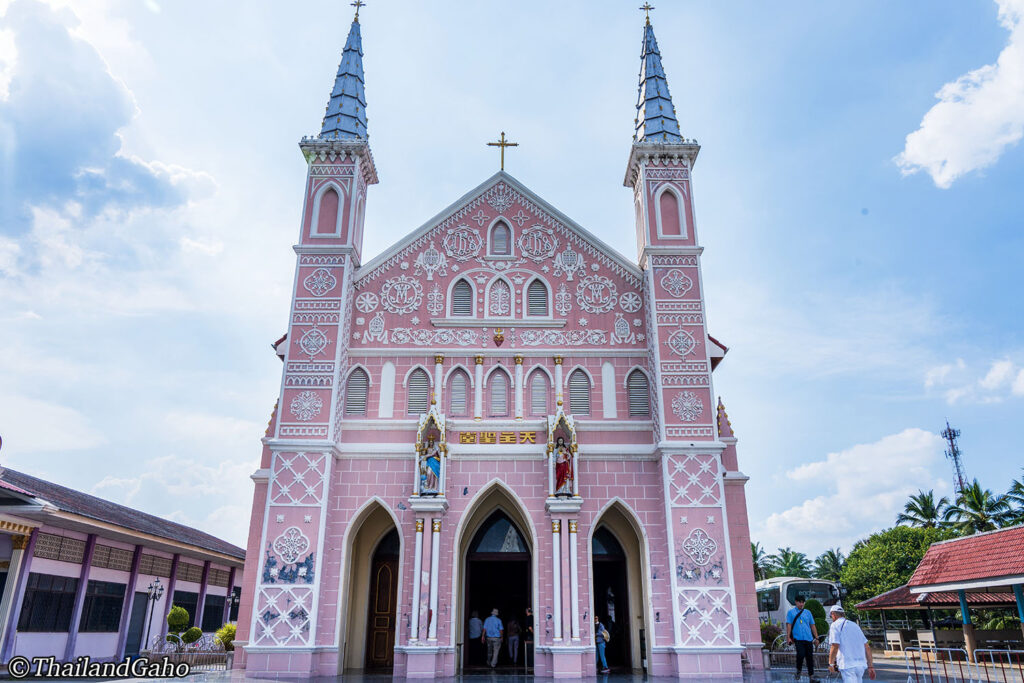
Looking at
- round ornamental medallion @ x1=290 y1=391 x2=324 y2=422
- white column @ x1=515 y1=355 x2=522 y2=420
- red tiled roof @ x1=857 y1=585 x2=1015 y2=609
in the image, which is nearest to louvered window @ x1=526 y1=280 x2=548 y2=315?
white column @ x1=515 y1=355 x2=522 y2=420

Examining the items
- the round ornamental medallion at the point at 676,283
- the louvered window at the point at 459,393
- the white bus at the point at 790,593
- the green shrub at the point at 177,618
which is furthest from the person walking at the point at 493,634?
the white bus at the point at 790,593

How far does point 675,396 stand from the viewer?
18.0m

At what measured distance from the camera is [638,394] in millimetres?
18844

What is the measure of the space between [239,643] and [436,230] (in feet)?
37.9

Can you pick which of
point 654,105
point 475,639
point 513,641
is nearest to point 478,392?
point 475,639

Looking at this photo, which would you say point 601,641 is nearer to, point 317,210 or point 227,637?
point 227,637

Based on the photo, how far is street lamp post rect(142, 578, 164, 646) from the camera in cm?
2198

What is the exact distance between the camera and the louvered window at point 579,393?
18.7 meters

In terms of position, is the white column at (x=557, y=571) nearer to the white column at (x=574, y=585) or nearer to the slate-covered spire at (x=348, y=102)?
the white column at (x=574, y=585)

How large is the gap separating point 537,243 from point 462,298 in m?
2.65

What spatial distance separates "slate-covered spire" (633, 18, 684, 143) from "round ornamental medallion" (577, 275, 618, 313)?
4659 millimetres

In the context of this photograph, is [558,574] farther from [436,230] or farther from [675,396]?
[436,230]

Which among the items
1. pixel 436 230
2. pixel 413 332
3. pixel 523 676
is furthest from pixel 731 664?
pixel 436 230

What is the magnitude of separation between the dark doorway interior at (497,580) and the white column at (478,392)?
2.92 meters
